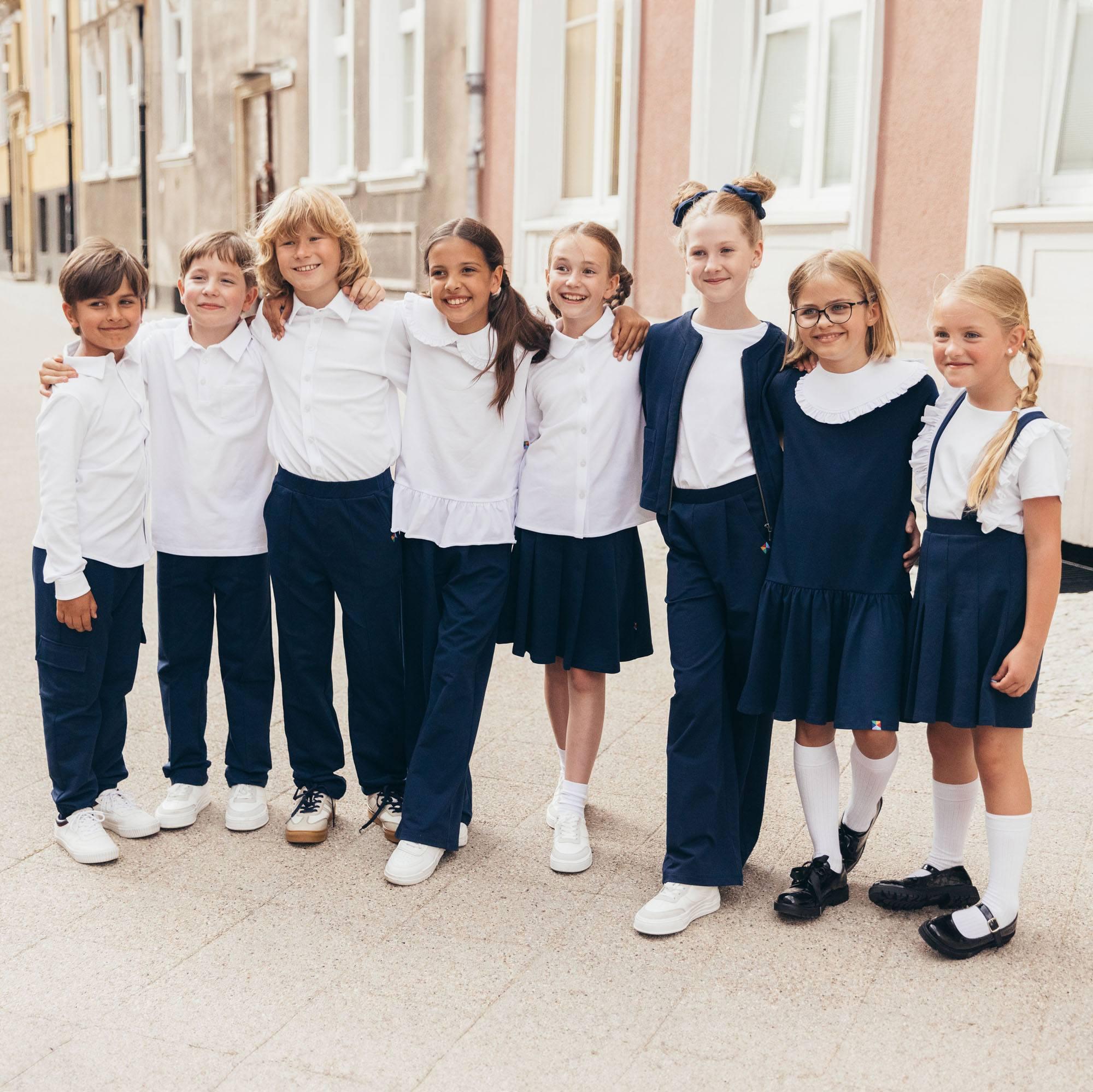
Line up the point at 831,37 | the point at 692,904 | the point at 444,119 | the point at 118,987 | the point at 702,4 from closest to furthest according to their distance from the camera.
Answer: the point at 118,987 < the point at 692,904 < the point at 831,37 < the point at 702,4 < the point at 444,119

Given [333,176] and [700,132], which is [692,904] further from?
[333,176]

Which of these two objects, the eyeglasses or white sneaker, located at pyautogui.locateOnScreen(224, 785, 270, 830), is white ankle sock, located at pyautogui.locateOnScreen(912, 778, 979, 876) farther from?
white sneaker, located at pyautogui.locateOnScreen(224, 785, 270, 830)

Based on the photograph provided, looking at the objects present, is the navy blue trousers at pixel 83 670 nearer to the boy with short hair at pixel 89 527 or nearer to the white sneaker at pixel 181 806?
the boy with short hair at pixel 89 527

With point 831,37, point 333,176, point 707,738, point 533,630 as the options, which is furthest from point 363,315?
point 333,176

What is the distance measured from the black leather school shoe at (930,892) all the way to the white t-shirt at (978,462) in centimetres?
89

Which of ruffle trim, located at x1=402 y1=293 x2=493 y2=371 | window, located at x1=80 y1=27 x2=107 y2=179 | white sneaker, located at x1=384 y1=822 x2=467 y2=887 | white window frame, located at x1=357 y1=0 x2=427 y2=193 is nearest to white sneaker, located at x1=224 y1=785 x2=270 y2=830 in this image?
white sneaker, located at x1=384 y1=822 x2=467 y2=887

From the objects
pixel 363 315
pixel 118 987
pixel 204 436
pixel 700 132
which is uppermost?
pixel 700 132

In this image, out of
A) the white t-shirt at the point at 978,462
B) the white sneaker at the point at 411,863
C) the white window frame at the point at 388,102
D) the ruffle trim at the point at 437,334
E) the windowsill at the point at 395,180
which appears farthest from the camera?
the white window frame at the point at 388,102

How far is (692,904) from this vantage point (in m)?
3.22

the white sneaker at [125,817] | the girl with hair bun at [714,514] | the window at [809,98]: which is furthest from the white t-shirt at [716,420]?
the window at [809,98]

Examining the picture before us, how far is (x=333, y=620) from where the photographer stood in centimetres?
374

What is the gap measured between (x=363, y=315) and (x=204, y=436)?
53 centimetres

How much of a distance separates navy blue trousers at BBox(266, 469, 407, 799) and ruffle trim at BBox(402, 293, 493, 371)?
1.25 feet

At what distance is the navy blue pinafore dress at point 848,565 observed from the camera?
3100mm
